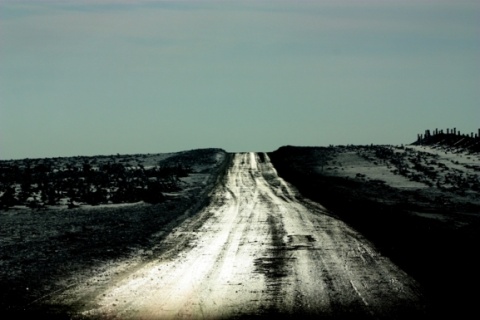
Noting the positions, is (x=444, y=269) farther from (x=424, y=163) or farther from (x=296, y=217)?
(x=424, y=163)

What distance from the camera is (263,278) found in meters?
12.6

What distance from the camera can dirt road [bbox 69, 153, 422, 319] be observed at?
9875mm

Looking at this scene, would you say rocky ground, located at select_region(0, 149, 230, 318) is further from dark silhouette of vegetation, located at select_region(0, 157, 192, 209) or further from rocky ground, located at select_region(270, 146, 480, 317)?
rocky ground, located at select_region(270, 146, 480, 317)

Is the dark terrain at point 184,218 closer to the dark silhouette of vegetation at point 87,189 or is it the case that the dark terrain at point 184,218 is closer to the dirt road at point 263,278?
the dark silhouette of vegetation at point 87,189

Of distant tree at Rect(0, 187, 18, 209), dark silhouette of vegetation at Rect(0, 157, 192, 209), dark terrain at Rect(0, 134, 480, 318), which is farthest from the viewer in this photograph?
dark silhouette of vegetation at Rect(0, 157, 192, 209)

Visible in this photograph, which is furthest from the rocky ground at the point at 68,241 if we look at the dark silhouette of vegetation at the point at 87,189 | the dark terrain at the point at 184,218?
the dark silhouette of vegetation at the point at 87,189

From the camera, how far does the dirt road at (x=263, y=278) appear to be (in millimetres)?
9875

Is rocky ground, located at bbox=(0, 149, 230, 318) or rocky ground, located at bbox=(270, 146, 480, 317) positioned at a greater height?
rocky ground, located at bbox=(270, 146, 480, 317)

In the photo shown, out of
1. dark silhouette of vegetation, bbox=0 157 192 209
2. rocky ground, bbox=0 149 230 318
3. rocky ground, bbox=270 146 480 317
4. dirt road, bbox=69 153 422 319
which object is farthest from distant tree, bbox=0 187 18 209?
rocky ground, bbox=270 146 480 317

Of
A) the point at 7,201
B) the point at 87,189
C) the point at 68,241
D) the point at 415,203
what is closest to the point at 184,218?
the point at 68,241

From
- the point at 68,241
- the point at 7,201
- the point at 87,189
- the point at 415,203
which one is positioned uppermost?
the point at 415,203

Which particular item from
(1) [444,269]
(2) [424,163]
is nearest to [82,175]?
(2) [424,163]

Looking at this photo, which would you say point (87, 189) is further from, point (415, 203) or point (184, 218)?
point (415, 203)

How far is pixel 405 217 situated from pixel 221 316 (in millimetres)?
15086
